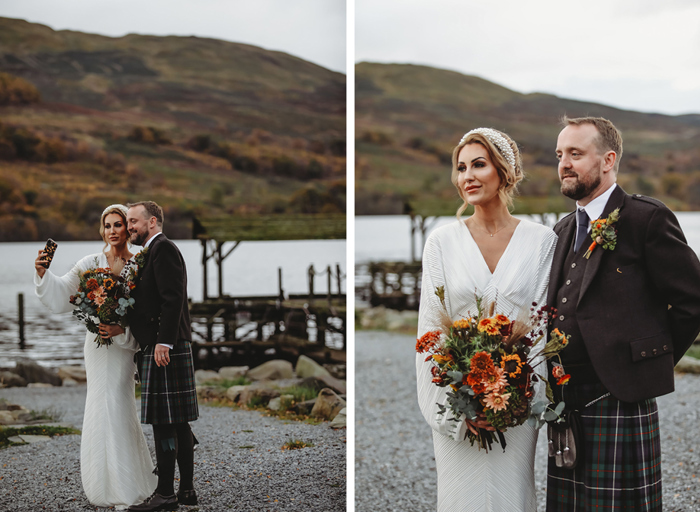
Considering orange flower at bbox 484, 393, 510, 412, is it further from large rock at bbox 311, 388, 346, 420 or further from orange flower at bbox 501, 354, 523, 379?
large rock at bbox 311, 388, 346, 420

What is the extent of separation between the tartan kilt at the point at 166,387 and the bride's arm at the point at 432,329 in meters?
1.48

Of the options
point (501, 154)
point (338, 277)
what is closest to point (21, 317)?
point (338, 277)

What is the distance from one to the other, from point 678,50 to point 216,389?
12.3 metres

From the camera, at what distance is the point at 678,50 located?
536 inches

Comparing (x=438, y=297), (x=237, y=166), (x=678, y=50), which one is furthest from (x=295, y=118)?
(x=438, y=297)

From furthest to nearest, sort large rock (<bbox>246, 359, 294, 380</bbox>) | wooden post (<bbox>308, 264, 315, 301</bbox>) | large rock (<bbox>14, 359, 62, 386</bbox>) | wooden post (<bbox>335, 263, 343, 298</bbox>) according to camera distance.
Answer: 1. wooden post (<bbox>308, 264, 315, 301</bbox>)
2. wooden post (<bbox>335, 263, 343, 298</bbox>)
3. large rock (<bbox>14, 359, 62, 386</bbox>)
4. large rock (<bbox>246, 359, 294, 380</bbox>)

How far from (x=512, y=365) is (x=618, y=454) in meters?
0.61

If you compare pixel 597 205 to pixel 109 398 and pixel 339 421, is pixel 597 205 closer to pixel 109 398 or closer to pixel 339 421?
pixel 109 398

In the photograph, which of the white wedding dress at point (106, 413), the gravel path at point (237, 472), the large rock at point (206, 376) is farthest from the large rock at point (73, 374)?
the white wedding dress at point (106, 413)

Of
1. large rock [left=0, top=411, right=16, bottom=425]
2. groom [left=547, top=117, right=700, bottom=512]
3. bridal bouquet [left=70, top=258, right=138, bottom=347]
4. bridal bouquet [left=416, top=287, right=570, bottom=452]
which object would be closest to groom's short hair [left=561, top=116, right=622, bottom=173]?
groom [left=547, top=117, right=700, bottom=512]

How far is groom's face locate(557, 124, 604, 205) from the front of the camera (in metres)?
2.55

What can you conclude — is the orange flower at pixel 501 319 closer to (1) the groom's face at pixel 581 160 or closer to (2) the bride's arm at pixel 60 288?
(1) the groom's face at pixel 581 160

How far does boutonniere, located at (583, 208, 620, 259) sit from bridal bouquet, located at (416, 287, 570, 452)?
0.33 m

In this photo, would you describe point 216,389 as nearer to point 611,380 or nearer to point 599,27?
point 611,380
